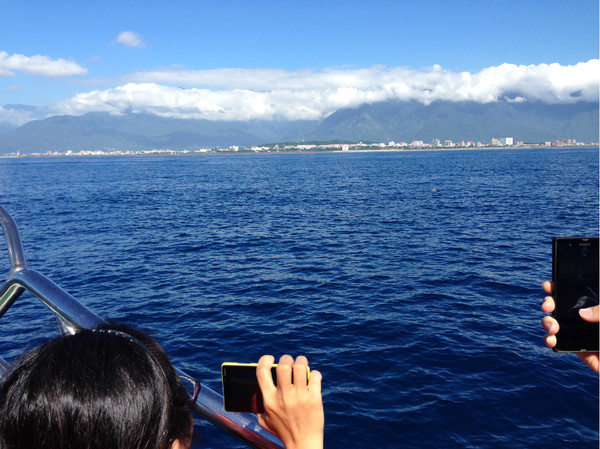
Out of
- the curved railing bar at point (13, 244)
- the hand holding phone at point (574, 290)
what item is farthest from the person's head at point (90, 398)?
the hand holding phone at point (574, 290)

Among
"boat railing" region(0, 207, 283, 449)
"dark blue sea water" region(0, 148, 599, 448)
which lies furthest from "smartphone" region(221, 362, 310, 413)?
"dark blue sea water" region(0, 148, 599, 448)

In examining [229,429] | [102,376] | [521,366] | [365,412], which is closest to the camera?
[102,376]

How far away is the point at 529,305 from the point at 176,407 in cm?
1942

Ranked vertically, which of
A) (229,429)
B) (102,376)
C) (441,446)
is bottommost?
(441,446)

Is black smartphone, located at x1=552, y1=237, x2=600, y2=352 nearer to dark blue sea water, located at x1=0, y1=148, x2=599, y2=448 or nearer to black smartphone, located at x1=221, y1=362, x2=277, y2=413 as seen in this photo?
black smartphone, located at x1=221, y1=362, x2=277, y2=413

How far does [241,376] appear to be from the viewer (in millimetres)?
1380

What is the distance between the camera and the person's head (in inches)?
42.6

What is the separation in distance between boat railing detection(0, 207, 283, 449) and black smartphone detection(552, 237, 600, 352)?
111cm

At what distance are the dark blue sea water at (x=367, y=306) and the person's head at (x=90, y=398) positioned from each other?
0.29m

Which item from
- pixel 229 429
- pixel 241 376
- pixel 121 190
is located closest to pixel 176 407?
pixel 241 376

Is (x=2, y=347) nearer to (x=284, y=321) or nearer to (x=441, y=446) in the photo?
(x=284, y=321)

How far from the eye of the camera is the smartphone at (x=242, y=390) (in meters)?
1.36

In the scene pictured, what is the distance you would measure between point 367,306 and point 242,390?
17.6 m

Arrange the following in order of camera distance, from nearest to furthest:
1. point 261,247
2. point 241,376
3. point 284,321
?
1. point 241,376
2. point 284,321
3. point 261,247
